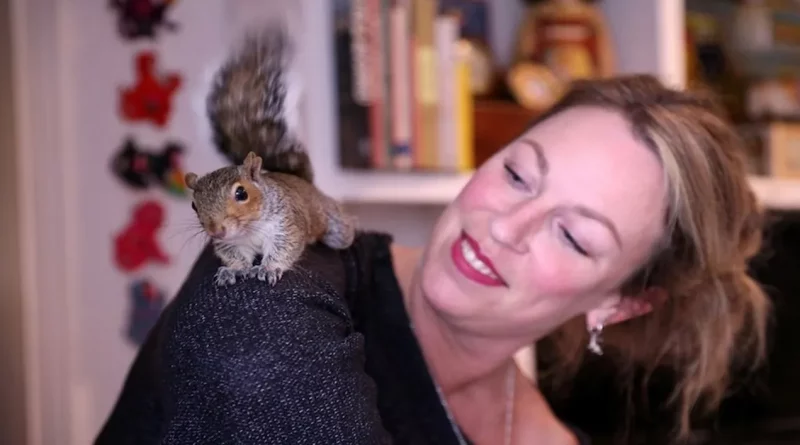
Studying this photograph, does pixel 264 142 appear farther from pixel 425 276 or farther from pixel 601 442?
pixel 601 442

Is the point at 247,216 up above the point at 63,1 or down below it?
below

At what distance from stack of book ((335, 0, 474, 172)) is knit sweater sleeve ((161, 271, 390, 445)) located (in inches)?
29.5

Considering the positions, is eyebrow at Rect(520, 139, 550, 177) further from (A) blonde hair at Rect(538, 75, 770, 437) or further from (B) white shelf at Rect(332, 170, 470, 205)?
(B) white shelf at Rect(332, 170, 470, 205)

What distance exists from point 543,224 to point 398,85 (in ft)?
1.71

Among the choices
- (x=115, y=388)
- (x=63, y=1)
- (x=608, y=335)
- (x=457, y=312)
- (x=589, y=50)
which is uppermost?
(x=63, y=1)

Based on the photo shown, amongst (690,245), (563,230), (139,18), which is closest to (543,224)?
(563,230)

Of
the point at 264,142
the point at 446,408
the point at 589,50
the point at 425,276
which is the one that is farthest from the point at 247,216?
the point at 589,50

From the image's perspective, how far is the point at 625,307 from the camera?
107 cm

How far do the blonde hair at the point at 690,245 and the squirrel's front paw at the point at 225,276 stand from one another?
58 centimetres

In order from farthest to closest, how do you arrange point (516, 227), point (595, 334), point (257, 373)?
point (595, 334) < point (516, 227) < point (257, 373)

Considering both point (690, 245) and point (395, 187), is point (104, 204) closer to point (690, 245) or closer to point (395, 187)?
point (395, 187)

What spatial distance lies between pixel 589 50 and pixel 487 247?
0.95 metres

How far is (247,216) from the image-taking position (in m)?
0.60

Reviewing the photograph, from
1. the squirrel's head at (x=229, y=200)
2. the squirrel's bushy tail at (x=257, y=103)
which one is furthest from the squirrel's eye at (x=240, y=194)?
the squirrel's bushy tail at (x=257, y=103)
